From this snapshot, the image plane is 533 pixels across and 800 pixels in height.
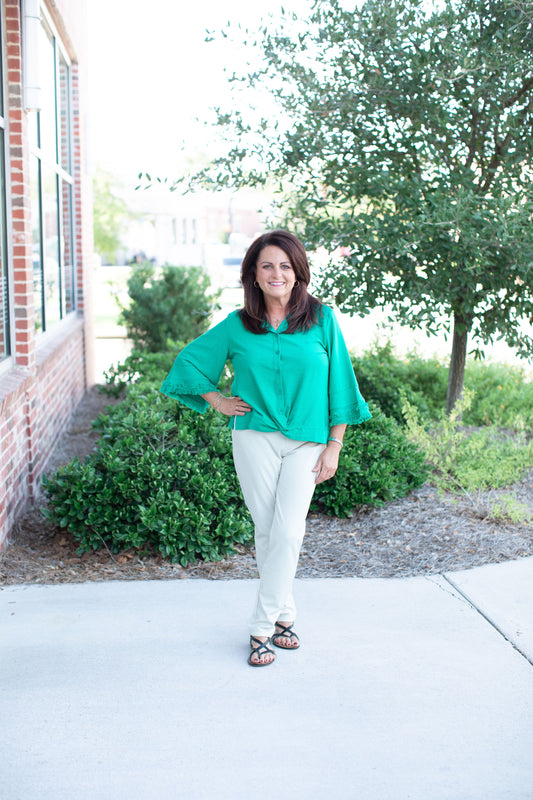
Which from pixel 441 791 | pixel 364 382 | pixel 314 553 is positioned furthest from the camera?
pixel 364 382

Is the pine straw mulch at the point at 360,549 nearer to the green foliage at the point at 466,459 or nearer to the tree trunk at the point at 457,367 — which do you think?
the green foliage at the point at 466,459

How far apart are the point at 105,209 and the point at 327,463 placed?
79.0 feet

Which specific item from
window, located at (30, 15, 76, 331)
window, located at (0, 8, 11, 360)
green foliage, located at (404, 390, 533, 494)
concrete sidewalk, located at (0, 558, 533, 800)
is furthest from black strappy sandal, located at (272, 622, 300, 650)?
window, located at (30, 15, 76, 331)

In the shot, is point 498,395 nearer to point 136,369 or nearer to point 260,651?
point 136,369

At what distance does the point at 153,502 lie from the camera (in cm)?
476

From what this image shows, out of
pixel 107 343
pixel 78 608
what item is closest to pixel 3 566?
pixel 78 608

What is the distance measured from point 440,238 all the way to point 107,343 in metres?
11.9

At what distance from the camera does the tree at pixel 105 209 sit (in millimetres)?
26234

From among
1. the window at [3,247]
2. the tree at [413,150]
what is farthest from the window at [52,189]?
the tree at [413,150]

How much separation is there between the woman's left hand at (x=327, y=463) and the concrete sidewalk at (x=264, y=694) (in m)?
0.77

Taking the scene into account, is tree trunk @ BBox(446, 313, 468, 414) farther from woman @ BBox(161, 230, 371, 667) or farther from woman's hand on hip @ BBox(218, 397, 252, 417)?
woman's hand on hip @ BBox(218, 397, 252, 417)

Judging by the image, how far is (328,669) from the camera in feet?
11.4

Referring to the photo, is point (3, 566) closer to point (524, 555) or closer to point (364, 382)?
point (524, 555)

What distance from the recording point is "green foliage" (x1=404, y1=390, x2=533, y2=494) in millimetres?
5898
